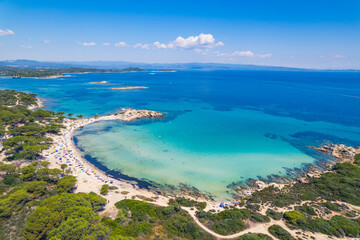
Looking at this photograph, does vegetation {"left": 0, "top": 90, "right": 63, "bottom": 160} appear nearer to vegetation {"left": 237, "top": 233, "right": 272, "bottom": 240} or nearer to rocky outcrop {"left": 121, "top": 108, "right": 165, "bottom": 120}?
rocky outcrop {"left": 121, "top": 108, "right": 165, "bottom": 120}

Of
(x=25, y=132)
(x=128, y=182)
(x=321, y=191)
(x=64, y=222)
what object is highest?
(x=25, y=132)

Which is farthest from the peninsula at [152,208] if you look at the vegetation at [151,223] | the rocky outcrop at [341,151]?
the rocky outcrop at [341,151]

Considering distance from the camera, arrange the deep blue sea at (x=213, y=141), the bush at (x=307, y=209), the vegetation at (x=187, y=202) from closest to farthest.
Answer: the bush at (x=307, y=209), the vegetation at (x=187, y=202), the deep blue sea at (x=213, y=141)

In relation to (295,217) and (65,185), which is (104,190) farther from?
(295,217)

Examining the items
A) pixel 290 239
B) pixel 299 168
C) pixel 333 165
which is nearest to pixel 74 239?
pixel 290 239

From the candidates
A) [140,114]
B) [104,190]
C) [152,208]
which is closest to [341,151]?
[152,208]

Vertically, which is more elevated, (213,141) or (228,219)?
(213,141)

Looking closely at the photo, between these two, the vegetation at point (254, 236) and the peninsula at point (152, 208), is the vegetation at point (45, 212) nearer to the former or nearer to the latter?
the peninsula at point (152, 208)

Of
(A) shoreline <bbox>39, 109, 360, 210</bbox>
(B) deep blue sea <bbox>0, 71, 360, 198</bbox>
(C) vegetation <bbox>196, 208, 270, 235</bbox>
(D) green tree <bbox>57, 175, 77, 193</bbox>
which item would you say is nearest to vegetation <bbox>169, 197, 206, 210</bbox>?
(A) shoreline <bbox>39, 109, 360, 210</bbox>
